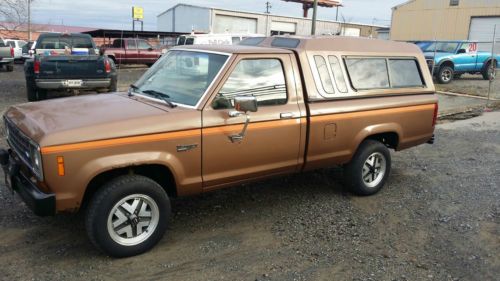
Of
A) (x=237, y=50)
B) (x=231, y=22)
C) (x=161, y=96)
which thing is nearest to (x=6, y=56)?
(x=161, y=96)

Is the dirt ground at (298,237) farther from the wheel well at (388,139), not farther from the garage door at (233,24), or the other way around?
the garage door at (233,24)

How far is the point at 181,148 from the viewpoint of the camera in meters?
3.97

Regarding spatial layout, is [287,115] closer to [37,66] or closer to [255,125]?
[255,125]

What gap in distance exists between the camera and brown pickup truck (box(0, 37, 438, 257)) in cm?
363

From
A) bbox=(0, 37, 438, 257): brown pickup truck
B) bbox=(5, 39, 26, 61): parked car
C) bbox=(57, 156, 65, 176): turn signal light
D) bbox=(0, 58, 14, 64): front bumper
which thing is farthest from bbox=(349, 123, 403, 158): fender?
bbox=(5, 39, 26, 61): parked car

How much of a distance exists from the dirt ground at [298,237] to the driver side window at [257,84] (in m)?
1.26

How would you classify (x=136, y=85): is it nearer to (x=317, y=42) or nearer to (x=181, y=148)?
(x=181, y=148)

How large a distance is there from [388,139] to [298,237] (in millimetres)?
2149

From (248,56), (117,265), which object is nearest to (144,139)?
(117,265)

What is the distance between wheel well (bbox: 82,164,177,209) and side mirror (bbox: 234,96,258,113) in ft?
2.74

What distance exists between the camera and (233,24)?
42.5 m

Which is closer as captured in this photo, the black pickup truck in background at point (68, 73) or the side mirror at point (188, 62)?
the side mirror at point (188, 62)

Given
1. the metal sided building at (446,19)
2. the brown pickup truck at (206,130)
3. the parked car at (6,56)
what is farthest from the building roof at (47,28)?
the brown pickup truck at (206,130)

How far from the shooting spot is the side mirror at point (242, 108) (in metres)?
4.01
